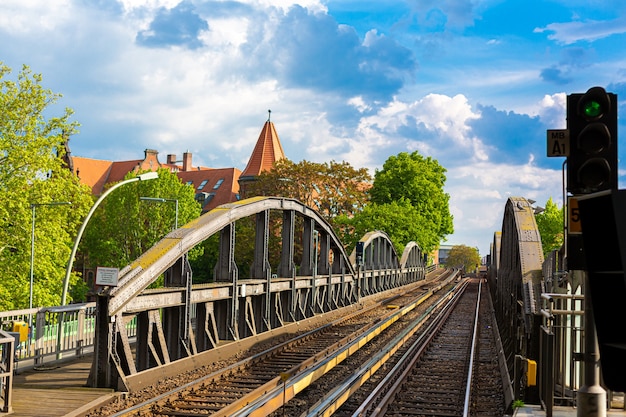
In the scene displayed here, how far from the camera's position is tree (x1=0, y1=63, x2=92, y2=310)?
30.2 m

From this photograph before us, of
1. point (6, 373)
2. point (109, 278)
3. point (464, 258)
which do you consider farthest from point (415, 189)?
point (464, 258)

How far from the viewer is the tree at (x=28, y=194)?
30234 mm

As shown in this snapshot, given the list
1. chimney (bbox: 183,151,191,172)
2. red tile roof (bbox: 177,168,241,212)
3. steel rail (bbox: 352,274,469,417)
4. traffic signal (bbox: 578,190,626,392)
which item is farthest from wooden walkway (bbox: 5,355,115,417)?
chimney (bbox: 183,151,191,172)

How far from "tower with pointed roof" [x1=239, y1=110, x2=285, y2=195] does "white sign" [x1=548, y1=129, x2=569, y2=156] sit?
71312mm

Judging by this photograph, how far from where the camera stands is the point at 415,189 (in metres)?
72.5

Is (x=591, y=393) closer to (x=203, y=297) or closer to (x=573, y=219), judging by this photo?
(x=573, y=219)

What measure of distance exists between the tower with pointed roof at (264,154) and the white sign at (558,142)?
71312 mm

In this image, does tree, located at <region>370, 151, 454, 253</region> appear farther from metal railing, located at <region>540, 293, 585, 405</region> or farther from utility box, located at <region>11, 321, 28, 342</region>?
metal railing, located at <region>540, 293, 585, 405</region>

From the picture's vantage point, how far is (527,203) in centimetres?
1906

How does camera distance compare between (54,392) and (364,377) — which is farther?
(364,377)

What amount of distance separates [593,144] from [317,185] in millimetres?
51310

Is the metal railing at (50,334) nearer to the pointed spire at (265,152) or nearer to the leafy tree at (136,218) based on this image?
the leafy tree at (136,218)

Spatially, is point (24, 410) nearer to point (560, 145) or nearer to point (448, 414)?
point (448, 414)

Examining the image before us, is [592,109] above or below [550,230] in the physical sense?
below
